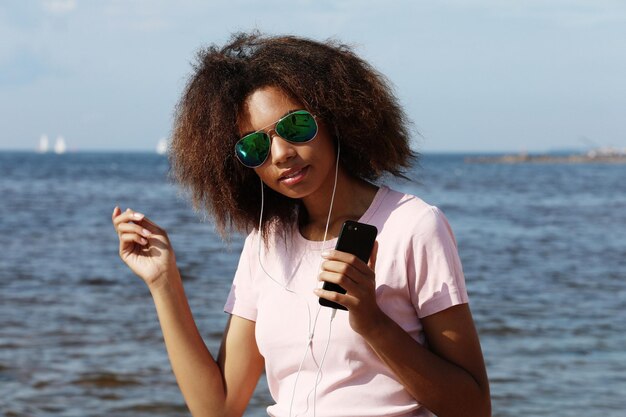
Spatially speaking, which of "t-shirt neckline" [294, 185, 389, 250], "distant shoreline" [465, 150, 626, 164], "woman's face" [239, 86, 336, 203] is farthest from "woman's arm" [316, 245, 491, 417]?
"distant shoreline" [465, 150, 626, 164]

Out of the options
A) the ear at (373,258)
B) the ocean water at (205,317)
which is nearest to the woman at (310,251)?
the ear at (373,258)

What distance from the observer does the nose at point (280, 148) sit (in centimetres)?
250

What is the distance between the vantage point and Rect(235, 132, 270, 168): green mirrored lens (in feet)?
8.32

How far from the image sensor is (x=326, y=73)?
8.40ft

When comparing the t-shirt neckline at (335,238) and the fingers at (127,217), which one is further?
the fingers at (127,217)

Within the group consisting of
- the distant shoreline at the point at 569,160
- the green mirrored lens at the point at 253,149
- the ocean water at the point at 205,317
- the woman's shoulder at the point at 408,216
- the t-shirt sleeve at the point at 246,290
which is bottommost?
the distant shoreline at the point at 569,160

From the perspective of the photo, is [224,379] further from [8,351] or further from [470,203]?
[470,203]

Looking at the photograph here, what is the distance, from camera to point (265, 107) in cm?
255

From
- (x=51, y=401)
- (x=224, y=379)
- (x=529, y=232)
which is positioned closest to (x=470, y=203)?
(x=529, y=232)

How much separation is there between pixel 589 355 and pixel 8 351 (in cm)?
514

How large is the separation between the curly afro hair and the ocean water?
0.18 m

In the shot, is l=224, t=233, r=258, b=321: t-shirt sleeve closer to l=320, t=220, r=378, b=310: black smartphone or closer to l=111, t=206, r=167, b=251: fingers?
l=111, t=206, r=167, b=251: fingers

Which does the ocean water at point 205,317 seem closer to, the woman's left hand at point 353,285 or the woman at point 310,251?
the woman at point 310,251

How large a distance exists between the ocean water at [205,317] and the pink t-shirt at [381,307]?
0.38 m
